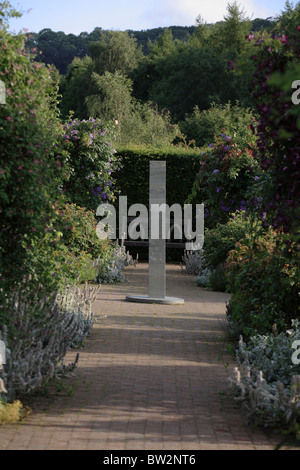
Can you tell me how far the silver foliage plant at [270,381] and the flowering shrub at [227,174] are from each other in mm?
7677

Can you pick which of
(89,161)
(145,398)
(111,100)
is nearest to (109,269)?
(89,161)

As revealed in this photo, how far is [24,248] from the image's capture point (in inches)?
227

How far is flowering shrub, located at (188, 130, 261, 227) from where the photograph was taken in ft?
45.9

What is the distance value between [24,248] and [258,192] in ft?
7.03

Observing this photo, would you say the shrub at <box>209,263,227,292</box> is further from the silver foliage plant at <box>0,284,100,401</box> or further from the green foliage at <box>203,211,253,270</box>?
the silver foliage plant at <box>0,284,100,401</box>

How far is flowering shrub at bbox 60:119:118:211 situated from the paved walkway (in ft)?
20.4

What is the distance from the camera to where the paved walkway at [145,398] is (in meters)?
4.47

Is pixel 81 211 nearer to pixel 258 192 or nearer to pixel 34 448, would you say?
pixel 258 192

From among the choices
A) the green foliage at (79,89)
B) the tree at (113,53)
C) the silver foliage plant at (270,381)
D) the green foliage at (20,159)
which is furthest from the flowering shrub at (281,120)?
the tree at (113,53)

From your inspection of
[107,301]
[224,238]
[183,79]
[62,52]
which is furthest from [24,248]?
[62,52]

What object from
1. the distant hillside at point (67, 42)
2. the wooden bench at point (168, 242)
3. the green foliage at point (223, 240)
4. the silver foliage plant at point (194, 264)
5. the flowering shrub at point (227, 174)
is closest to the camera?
the green foliage at point (223, 240)

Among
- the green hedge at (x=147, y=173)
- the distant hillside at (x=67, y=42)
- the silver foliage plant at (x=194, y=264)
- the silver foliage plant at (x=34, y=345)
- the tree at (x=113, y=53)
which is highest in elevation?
the distant hillside at (x=67, y=42)

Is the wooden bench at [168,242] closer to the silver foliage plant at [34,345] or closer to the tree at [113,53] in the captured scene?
the silver foliage plant at [34,345]

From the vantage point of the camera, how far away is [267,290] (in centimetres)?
688
